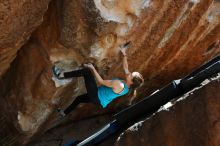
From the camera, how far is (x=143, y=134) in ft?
17.1

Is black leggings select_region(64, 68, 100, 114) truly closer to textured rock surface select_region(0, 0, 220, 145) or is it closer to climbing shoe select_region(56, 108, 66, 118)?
textured rock surface select_region(0, 0, 220, 145)

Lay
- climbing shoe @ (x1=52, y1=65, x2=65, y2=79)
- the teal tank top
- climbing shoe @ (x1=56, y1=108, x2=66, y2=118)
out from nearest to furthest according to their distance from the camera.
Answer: the teal tank top
climbing shoe @ (x1=52, y1=65, x2=65, y2=79)
climbing shoe @ (x1=56, y1=108, x2=66, y2=118)

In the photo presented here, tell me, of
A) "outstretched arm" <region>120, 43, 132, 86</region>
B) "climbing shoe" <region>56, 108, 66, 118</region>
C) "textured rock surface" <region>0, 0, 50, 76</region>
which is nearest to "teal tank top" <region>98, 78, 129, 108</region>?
"outstretched arm" <region>120, 43, 132, 86</region>

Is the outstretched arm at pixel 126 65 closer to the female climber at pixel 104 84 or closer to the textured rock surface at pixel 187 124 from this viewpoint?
the female climber at pixel 104 84

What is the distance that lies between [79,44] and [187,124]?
1759 millimetres

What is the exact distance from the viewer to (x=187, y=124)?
5.01 metres

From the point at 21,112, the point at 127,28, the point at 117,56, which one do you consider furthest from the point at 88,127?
the point at 127,28

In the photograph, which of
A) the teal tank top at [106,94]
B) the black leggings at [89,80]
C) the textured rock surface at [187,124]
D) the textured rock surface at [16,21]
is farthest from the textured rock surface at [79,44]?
the textured rock surface at [187,124]

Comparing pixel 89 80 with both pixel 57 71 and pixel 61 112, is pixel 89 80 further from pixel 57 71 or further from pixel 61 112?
pixel 61 112

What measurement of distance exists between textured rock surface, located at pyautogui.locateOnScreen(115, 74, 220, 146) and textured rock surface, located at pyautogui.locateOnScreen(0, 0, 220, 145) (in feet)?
4.12

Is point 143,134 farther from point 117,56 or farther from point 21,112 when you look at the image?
point 21,112

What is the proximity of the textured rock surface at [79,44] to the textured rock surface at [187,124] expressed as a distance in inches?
49.4

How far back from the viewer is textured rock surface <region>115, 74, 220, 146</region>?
16.0 feet

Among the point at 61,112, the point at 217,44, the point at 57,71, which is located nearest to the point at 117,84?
the point at 57,71
